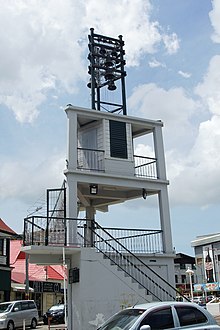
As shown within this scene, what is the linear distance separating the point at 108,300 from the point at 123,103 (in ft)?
29.3

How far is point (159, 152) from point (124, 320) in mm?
11867

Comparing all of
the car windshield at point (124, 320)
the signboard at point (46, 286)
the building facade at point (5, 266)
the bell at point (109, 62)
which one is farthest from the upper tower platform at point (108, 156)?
the signboard at point (46, 286)

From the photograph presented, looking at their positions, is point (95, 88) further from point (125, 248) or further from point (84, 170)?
point (125, 248)

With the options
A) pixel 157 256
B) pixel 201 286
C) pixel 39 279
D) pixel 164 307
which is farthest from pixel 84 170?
pixel 201 286

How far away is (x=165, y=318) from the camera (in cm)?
919

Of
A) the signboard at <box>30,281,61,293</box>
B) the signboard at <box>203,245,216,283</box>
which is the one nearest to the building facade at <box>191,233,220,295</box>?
the signboard at <box>203,245,216,283</box>

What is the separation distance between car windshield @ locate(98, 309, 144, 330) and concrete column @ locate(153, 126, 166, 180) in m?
10.8

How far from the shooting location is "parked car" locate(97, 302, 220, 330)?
9055 mm

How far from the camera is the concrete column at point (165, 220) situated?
19109mm

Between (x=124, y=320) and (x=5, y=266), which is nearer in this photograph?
(x=124, y=320)

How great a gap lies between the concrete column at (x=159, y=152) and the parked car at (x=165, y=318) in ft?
35.8

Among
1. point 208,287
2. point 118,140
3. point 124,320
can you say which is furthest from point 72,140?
point 208,287

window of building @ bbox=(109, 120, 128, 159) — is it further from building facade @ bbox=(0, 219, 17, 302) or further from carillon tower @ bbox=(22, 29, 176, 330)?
building facade @ bbox=(0, 219, 17, 302)

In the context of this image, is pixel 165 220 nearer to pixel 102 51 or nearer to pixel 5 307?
pixel 102 51
